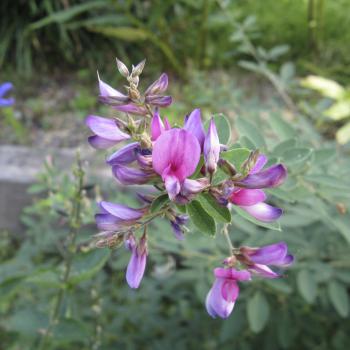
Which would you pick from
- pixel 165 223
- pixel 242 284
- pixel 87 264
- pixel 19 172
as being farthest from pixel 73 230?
pixel 19 172

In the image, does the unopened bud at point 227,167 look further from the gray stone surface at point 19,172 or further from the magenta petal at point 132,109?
the gray stone surface at point 19,172

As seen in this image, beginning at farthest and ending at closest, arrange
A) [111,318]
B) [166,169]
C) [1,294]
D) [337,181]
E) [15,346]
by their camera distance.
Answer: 1. [111,318]
2. [15,346]
3. [1,294]
4. [337,181]
5. [166,169]

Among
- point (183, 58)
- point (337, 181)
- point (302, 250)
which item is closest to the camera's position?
point (337, 181)

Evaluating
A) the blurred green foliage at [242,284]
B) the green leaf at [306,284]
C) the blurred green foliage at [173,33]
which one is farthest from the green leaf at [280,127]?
the blurred green foliage at [173,33]

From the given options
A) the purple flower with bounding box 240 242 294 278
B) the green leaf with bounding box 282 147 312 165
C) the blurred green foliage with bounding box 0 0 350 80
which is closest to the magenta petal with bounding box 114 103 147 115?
the purple flower with bounding box 240 242 294 278

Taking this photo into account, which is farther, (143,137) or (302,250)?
(302,250)

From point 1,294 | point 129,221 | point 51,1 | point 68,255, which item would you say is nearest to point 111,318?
point 1,294

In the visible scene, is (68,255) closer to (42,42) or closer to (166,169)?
Answer: (166,169)
